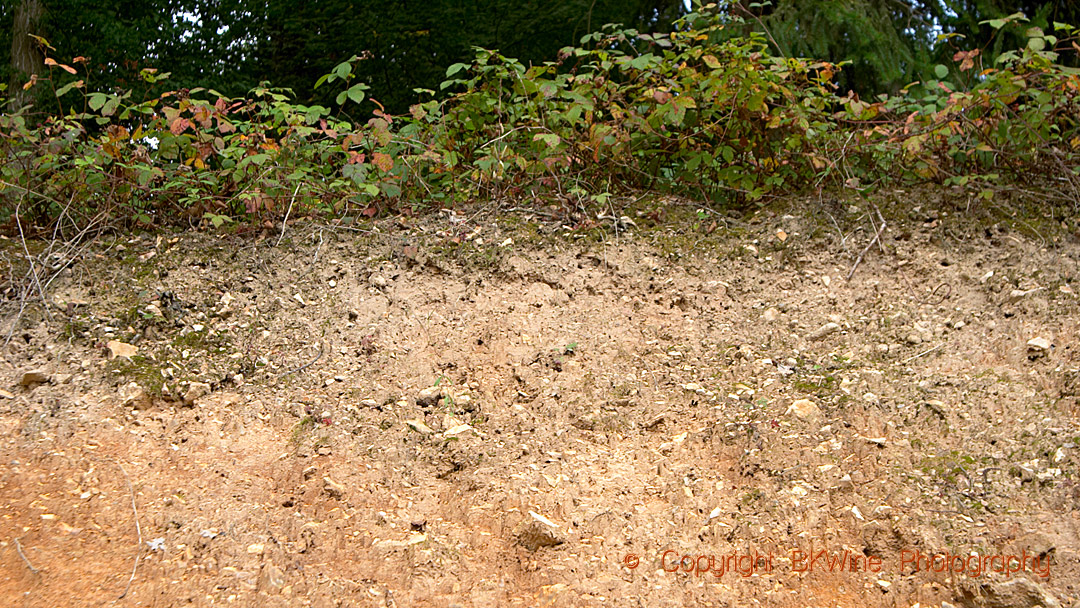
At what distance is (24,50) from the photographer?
490 centimetres

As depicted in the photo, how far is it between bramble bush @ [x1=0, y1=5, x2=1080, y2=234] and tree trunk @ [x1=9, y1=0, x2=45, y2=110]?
Result: 1.25 metres

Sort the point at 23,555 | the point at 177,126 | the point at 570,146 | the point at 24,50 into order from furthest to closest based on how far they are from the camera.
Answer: the point at 24,50
the point at 570,146
the point at 177,126
the point at 23,555

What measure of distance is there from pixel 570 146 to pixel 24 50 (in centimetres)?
346

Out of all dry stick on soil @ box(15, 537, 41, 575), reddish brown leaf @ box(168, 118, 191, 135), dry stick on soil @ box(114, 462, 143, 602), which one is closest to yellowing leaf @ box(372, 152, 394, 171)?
reddish brown leaf @ box(168, 118, 191, 135)

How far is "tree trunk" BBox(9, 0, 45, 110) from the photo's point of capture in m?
4.75

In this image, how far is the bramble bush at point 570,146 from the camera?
11.5 feet

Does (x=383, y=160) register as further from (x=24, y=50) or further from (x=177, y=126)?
(x=24, y=50)

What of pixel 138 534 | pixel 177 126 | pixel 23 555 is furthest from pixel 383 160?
pixel 23 555

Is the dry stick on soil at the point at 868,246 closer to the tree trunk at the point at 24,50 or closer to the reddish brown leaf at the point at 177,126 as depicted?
the reddish brown leaf at the point at 177,126

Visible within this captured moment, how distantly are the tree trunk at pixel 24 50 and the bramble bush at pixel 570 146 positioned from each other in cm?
125

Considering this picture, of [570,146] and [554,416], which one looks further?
[570,146]

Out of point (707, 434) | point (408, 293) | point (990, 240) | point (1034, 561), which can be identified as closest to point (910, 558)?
point (1034, 561)

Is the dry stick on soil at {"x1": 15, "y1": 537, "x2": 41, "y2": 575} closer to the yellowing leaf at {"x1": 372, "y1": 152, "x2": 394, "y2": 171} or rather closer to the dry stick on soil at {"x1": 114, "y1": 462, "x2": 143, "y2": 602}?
the dry stick on soil at {"x1": 114, "y1": 462, "x2": 143, "y2": 602}

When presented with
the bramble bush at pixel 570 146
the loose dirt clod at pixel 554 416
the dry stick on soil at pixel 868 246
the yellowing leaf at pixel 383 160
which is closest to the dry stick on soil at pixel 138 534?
the loose dirt clod at pixel 554 416
